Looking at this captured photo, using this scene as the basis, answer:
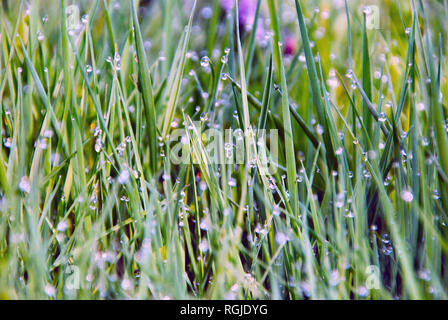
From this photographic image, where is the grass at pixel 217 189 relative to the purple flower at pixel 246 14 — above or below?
below

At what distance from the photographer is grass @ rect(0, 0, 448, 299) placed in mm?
499

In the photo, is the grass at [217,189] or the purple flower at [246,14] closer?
the grass at [217,189]

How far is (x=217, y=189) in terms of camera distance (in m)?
0.56

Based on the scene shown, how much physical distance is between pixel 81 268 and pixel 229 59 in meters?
0.40

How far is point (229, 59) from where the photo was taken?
68 centimetres

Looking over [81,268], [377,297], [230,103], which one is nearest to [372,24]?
[230,103]

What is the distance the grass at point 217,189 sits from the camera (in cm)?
50
